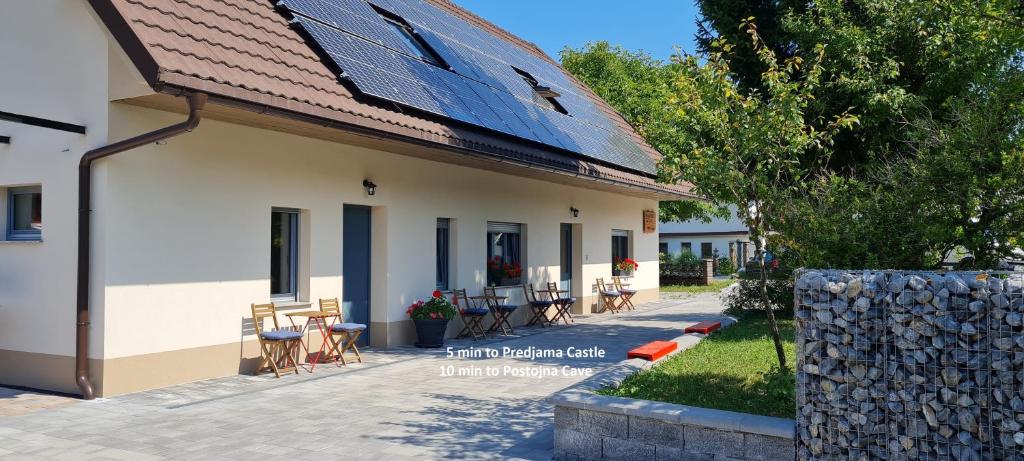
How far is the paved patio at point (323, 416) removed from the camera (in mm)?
6195

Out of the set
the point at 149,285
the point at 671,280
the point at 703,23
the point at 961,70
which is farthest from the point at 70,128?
the point at 671,280

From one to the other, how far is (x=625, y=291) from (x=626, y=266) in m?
1.50

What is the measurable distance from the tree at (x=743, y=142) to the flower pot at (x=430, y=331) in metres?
5.41

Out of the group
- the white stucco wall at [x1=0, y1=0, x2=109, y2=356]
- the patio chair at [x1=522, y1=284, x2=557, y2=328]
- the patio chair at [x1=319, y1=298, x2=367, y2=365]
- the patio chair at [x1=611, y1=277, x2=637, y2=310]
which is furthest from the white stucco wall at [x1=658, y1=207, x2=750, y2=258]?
the white stucco wall at [x1=0, y1=0, x2=109, y2=356]

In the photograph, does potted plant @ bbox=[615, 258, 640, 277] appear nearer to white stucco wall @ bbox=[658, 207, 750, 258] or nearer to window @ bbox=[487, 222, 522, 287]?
window @ bbox=[487, 222, 522, 287]

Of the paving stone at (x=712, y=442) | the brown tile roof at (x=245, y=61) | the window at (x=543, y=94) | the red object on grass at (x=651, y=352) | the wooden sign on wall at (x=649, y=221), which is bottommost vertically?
the paving stone at (x=712, y=442)

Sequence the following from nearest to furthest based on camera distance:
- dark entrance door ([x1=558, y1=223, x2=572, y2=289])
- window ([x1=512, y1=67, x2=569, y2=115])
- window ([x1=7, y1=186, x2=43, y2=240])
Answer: window ([x1=7, y1=186, x2=43, y2=240]), window ([x1=512, y1=67, x2=569, y2=115]), dark entrance door ([x1=558, y1=223, x2=572, y2=289])

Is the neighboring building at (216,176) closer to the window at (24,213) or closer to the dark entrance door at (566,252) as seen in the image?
the window at (24,213)

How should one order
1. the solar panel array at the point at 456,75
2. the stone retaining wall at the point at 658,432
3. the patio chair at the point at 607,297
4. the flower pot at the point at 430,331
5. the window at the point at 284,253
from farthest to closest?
the patio chair at the point at 607,297 → the flower pot at the point at 430,331 → the solar panel array at the point at 456,75 → the window at the point at 284,253 → the stone retaining wall at the point at 658,432

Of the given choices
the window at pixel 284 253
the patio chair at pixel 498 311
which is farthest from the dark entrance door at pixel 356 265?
the patio chair at pixel 498 311

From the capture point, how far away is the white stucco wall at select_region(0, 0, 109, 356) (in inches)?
328

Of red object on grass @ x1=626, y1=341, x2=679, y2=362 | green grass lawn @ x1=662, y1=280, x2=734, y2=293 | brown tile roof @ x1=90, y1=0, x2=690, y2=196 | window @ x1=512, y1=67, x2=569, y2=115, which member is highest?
window @ x1=512, y1=67, x2=569, y2=115

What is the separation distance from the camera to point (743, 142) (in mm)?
7141

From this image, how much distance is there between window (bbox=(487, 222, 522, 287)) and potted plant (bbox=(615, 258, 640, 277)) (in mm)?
5086
